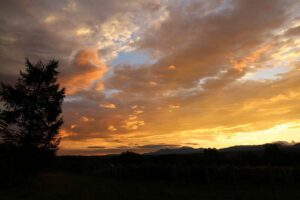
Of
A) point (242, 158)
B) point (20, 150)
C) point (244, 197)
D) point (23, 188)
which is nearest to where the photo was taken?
point (244, 197)

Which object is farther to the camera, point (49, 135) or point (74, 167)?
point (74, 167)

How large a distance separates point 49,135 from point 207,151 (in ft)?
149

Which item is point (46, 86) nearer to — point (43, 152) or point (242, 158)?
point (43, 152)

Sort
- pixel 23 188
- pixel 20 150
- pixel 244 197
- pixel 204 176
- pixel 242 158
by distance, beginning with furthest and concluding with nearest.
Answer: pixel 242 158
pixel 204 176
pixel 20 150
pixel 23 188
pixel 244 197

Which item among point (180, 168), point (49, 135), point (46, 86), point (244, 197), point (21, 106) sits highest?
point (46, 86)

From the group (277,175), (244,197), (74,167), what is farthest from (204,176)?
(74,167)

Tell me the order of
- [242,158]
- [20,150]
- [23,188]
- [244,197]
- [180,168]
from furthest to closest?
[242,158] → [180,168] → [20,150] → [23,188] → [244,197]

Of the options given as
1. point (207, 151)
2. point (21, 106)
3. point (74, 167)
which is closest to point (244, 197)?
point (21, 106)

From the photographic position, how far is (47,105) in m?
38.3

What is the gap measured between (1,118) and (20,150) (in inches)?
175

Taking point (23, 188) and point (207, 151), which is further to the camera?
point (207, 151)

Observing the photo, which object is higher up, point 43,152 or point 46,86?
point 46,86

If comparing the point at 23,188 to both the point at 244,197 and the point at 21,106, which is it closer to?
the point at 21,106

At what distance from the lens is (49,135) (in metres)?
38.9
